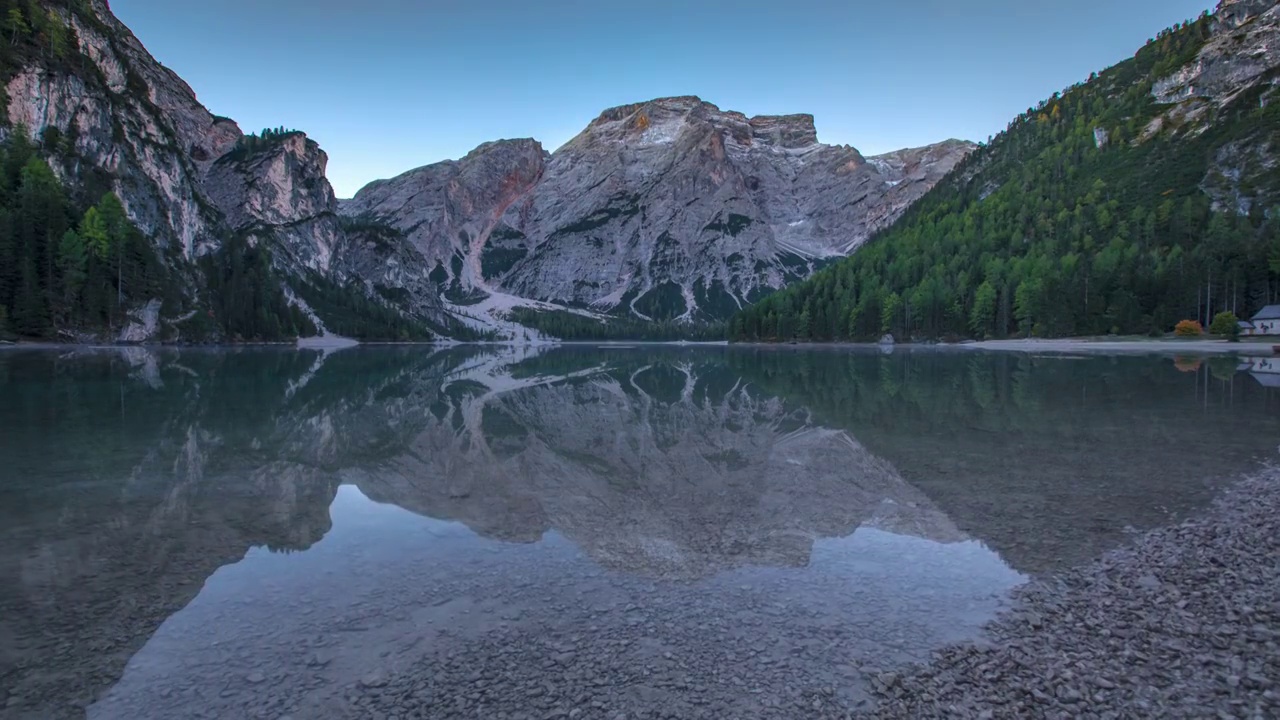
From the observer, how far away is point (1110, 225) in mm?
128000

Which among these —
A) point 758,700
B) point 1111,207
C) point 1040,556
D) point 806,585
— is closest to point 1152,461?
point 1040,556

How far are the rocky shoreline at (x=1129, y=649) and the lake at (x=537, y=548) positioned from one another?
1.74ft

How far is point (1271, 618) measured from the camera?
24.5 ft

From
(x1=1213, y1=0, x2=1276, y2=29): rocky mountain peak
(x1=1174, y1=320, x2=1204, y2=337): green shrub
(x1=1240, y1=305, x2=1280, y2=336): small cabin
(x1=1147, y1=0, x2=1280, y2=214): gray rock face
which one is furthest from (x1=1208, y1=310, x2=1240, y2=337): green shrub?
(x1=1213, y1=0, x2=1276, y2=29): rocky mountain peak

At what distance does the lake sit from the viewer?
22.2ft

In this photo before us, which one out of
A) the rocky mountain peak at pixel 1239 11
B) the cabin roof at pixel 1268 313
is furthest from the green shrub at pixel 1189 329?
the rocky mountain peak at pixel 1239 11

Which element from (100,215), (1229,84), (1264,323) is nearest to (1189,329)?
(1264,323)

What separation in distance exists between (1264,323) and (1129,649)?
108022 mm

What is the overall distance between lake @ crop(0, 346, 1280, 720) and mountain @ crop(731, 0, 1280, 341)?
88485 mm

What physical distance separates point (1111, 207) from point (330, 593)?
16737 cm

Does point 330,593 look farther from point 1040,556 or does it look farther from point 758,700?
point 1040,556

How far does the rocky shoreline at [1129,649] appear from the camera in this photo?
19.8ft

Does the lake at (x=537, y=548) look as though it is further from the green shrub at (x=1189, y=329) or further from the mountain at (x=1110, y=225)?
the mountain at (x=1110, y=225)

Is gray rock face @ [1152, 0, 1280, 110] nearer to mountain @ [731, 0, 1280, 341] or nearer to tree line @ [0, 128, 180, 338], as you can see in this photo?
mountain @ [731, 0, 1280, 341]
